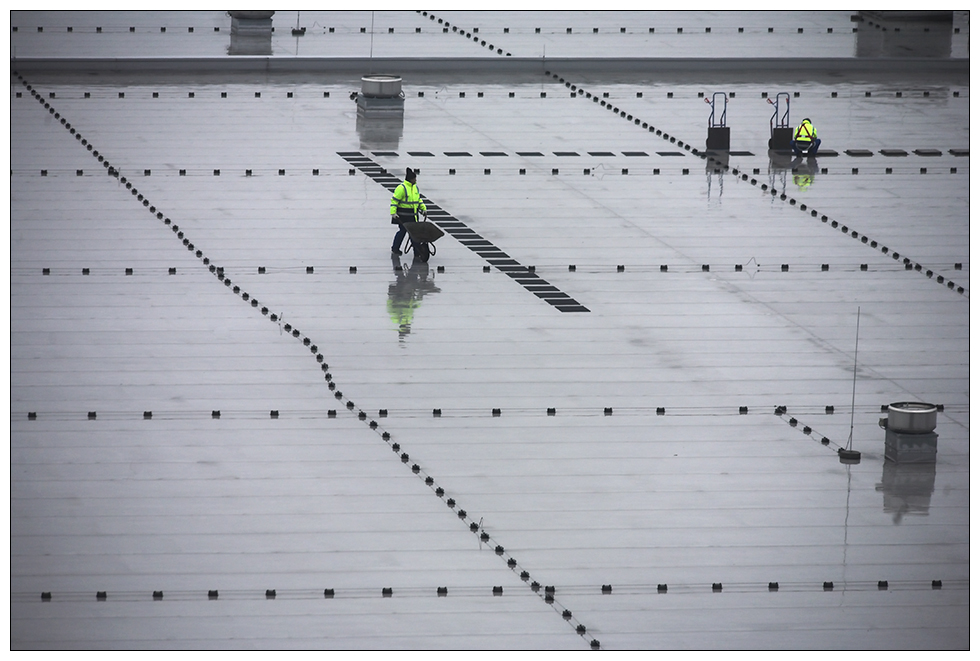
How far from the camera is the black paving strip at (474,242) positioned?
14438 mm

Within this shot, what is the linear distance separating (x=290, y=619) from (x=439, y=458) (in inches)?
91.7

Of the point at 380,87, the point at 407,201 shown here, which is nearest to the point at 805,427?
the point at 407,201

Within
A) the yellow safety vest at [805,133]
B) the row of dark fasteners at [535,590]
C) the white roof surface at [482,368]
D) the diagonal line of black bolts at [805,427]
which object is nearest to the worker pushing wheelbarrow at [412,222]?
the white roof surface at [482,368]

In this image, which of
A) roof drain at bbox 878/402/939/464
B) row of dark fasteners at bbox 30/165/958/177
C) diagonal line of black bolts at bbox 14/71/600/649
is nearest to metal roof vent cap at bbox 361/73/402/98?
row of dark fasteners at bbox 30/165/958/177

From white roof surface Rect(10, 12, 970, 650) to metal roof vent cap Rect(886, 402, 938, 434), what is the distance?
0.25m

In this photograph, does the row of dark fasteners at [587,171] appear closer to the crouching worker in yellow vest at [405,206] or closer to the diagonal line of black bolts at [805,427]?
the crouching worker in yellow vest at [405,206]

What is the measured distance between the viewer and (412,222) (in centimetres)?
1528

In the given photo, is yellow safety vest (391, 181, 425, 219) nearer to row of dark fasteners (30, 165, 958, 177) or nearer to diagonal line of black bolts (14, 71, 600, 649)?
diagonal line of black bolts (14, 71, 600, 649)

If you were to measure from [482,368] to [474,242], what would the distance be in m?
3.38

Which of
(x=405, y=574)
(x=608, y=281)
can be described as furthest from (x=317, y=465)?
(x=608, y=281)

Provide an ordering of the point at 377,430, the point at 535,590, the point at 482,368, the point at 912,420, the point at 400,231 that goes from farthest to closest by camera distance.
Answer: the point at 400,231 < the point at 482,368 < the point at 377,430 < the point at 912,420 < the point at 535,590

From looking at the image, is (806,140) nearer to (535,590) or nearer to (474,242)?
(474,242)

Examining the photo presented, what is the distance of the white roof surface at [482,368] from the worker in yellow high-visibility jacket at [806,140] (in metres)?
0.23

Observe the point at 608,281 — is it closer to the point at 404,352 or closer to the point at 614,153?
the point at 404,352
